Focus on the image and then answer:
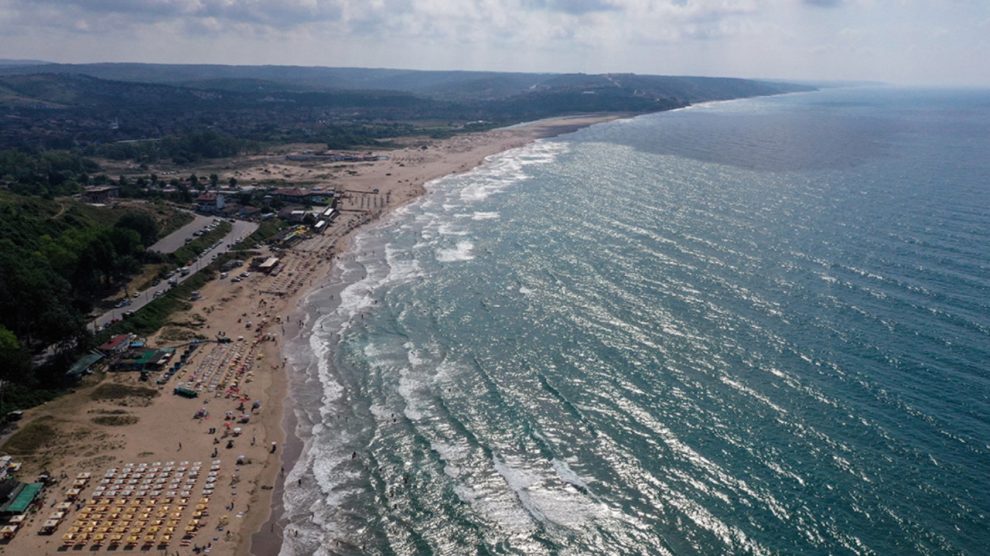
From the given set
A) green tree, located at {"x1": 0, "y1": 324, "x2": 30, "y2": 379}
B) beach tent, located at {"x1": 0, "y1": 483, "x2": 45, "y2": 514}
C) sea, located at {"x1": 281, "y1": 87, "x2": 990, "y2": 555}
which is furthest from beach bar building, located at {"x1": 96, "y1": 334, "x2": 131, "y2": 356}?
beach tent, located at {"x1": 0, "y1": 483, "x2": 45, "y2": 514}

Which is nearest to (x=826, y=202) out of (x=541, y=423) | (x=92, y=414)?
(x=541, y=423)

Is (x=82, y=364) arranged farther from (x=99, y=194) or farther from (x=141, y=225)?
(x=99, y=194)

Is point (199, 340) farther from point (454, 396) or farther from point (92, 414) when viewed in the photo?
point (454, 396)

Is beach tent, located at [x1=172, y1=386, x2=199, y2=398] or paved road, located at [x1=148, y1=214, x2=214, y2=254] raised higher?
paved road, located at [x1=148, y1=214, x2=214, y2=254]

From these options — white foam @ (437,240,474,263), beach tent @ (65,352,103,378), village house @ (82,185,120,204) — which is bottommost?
beach tent @ (65,352,103,378)

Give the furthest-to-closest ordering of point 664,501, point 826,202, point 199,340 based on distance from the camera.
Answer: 1. point 826,202
2. point 199,340
3. point 664,501

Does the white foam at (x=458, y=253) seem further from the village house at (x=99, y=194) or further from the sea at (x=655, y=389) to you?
the village house at (x=99, y=194)

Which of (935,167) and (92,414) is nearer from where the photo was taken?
(92,414)

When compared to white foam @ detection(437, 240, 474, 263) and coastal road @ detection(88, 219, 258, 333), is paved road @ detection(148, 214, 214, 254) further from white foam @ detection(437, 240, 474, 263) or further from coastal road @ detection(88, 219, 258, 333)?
white foam @ detection(437, 240, 474, 263)
